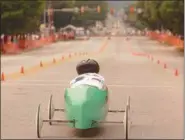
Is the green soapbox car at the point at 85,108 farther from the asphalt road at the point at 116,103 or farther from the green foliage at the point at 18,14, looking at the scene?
the green foliage at the point at 18,14

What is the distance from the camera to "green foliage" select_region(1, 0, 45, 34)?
49.8 meters

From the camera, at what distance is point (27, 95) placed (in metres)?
16.8

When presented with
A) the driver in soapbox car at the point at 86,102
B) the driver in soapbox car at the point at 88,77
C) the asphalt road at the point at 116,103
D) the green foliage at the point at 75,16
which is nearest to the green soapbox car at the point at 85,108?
the driver in soapbox car at the point at 86,102

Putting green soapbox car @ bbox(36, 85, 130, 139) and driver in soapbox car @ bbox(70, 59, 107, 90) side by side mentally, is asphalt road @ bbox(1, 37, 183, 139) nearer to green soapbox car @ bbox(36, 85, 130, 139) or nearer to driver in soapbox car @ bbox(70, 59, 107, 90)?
green soapbox car @ bbox(36, 85, 130, 139)

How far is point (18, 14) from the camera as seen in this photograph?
164ft

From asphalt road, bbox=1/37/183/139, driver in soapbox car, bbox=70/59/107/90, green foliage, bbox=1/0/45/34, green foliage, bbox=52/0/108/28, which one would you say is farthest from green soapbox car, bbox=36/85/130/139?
green foliage, bbox=52/0/108/28

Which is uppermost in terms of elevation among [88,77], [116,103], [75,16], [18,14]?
[88,77]

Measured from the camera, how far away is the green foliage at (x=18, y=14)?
49.8 metres

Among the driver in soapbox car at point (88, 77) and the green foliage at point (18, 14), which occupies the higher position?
the driver in soapbox car at point (88, 77)

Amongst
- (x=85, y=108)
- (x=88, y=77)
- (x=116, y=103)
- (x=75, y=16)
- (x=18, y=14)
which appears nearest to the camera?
(x=85, y=108)

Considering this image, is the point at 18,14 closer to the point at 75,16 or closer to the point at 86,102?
the point at 86,102

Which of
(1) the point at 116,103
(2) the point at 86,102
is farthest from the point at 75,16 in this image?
(2) the point at 86,102

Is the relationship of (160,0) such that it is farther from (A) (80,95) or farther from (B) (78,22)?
(B) (78,22)

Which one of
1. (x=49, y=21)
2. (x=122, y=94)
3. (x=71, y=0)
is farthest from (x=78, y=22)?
(x=122, y=94)
